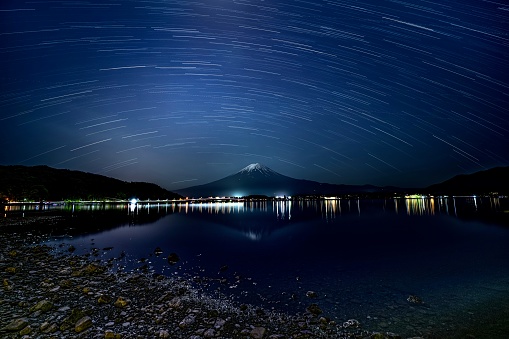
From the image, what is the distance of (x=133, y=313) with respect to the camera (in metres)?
9.60

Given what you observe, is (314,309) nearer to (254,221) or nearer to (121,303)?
(121,303)

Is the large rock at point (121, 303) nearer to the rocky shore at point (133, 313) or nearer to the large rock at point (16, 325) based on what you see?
the rocky shore at point (133, 313)

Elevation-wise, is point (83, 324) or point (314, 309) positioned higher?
point (83, 324)

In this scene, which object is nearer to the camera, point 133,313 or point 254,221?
point 133,313

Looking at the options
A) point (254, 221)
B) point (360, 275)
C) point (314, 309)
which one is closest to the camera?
point (314, 309)

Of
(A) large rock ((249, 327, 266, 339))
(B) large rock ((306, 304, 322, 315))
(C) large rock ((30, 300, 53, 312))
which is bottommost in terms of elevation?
(B) large rock ((306, 304, 322, 315))

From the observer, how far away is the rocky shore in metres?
8.30

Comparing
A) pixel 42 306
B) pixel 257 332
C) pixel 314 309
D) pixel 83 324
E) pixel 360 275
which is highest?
pixel 42 306

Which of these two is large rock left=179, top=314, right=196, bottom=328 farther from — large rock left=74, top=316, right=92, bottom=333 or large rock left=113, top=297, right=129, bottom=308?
large rock left=74, top=316, right=92, bottom=333

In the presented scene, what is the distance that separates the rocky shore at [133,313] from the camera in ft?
27.2

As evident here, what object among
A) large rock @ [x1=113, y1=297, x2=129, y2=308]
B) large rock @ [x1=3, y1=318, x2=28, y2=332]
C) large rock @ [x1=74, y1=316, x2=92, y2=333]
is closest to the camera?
large rock @ [x1=3, y1=318, x2=28, y2=332]

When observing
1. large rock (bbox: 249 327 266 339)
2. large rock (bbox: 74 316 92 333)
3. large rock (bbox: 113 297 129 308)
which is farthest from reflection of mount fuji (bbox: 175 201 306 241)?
large rock (bbox: 74 316 92 333)

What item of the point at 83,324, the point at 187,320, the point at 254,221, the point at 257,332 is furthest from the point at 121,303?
the point at 254,221

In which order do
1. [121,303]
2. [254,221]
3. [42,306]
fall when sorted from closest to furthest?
[42,306] < [121,303] < [254,221]
